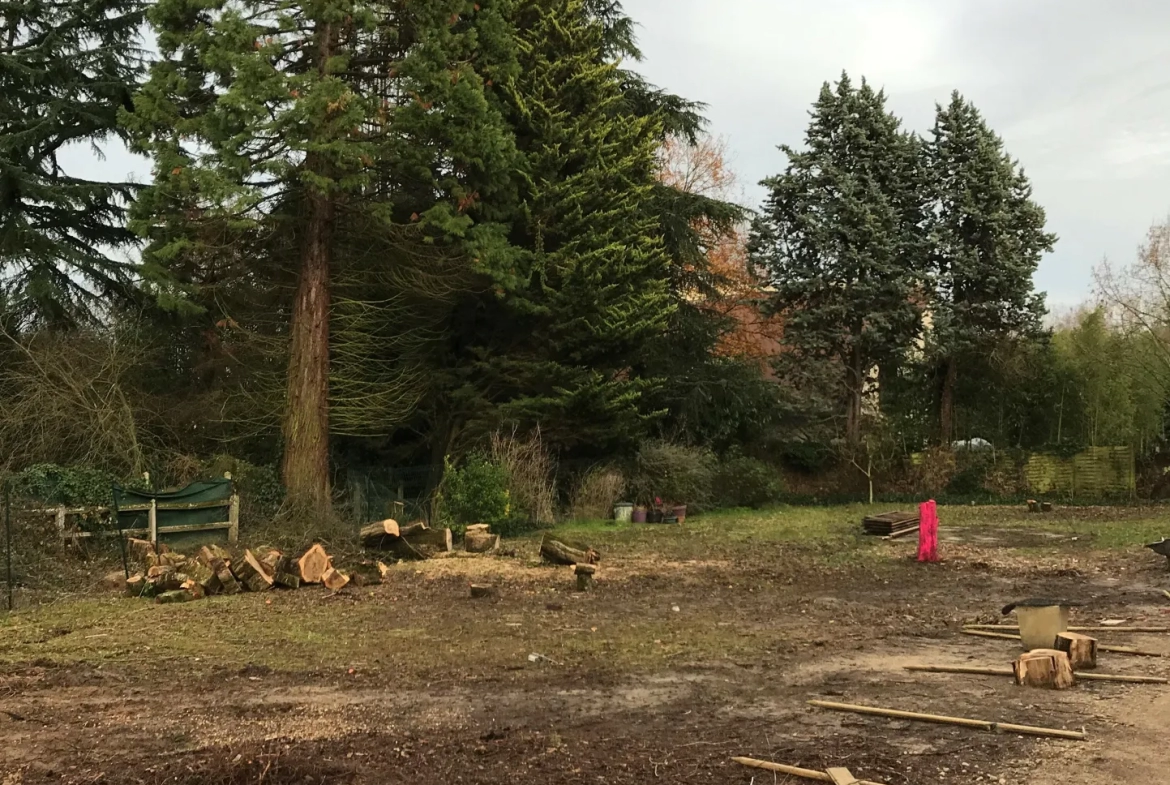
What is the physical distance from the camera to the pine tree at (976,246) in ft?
80.1

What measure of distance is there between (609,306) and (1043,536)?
8497 mm

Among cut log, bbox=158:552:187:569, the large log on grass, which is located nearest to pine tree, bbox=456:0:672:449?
the large log on grass

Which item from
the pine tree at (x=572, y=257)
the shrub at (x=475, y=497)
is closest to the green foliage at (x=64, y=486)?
the shrub at (x=475, y=497)

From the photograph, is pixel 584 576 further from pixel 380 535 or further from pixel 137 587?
pixel 137 587

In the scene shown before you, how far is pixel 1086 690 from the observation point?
220 inches

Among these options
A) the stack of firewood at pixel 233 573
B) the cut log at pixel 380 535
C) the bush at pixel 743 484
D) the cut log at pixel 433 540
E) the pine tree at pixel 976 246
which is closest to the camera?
the stack of firewood at pixel 233 573

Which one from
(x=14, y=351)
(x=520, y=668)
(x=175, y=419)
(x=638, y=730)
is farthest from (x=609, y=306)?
(x=638, y=730)

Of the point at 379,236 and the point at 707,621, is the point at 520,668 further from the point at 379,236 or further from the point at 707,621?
the point at 379,236

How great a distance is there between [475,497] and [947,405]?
15377 mm

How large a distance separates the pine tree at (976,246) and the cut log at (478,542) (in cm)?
1525

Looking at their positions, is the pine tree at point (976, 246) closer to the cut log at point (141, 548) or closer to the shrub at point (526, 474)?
the shrub at point (526, 474)

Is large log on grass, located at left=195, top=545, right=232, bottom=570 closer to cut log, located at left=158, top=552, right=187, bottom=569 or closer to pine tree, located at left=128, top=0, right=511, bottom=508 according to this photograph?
cut log, located at left=158, top=552, right=187, bottom=569

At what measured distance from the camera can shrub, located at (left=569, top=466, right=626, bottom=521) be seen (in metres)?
18.6

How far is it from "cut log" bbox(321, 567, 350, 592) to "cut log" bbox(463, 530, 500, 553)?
10.1 ft
